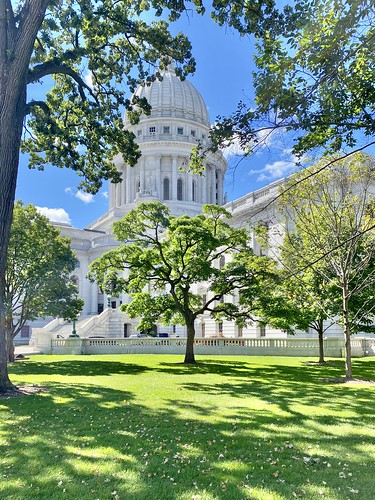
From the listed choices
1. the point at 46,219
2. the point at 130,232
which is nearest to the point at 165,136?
the point at 46,219

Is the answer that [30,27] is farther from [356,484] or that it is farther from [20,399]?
[356,484]

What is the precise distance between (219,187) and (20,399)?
84.4 meters

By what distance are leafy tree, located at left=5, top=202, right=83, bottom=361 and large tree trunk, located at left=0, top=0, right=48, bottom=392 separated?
15.6m

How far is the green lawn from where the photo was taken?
16.6 feet

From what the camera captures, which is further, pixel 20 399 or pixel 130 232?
pixel 130 232

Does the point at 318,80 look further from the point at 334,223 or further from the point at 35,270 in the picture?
the point at 35,270

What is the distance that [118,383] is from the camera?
15016 millimetres

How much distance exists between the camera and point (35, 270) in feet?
91.2

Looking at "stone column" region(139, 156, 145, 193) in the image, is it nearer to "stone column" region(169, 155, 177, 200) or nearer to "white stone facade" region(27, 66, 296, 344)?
"white stone facade" region(27, 66, 296, 344)

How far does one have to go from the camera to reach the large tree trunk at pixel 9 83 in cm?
1220

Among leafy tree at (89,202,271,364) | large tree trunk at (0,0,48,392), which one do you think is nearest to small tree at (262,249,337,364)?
leafy tree at (89,202,271,364)

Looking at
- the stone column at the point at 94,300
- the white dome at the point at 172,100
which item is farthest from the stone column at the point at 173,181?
the stone column at the point at 94,300

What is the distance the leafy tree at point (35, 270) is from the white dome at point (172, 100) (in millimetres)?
65948

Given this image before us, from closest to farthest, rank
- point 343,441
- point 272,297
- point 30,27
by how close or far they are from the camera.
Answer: point 343,441, point 30,27, point 272,297
